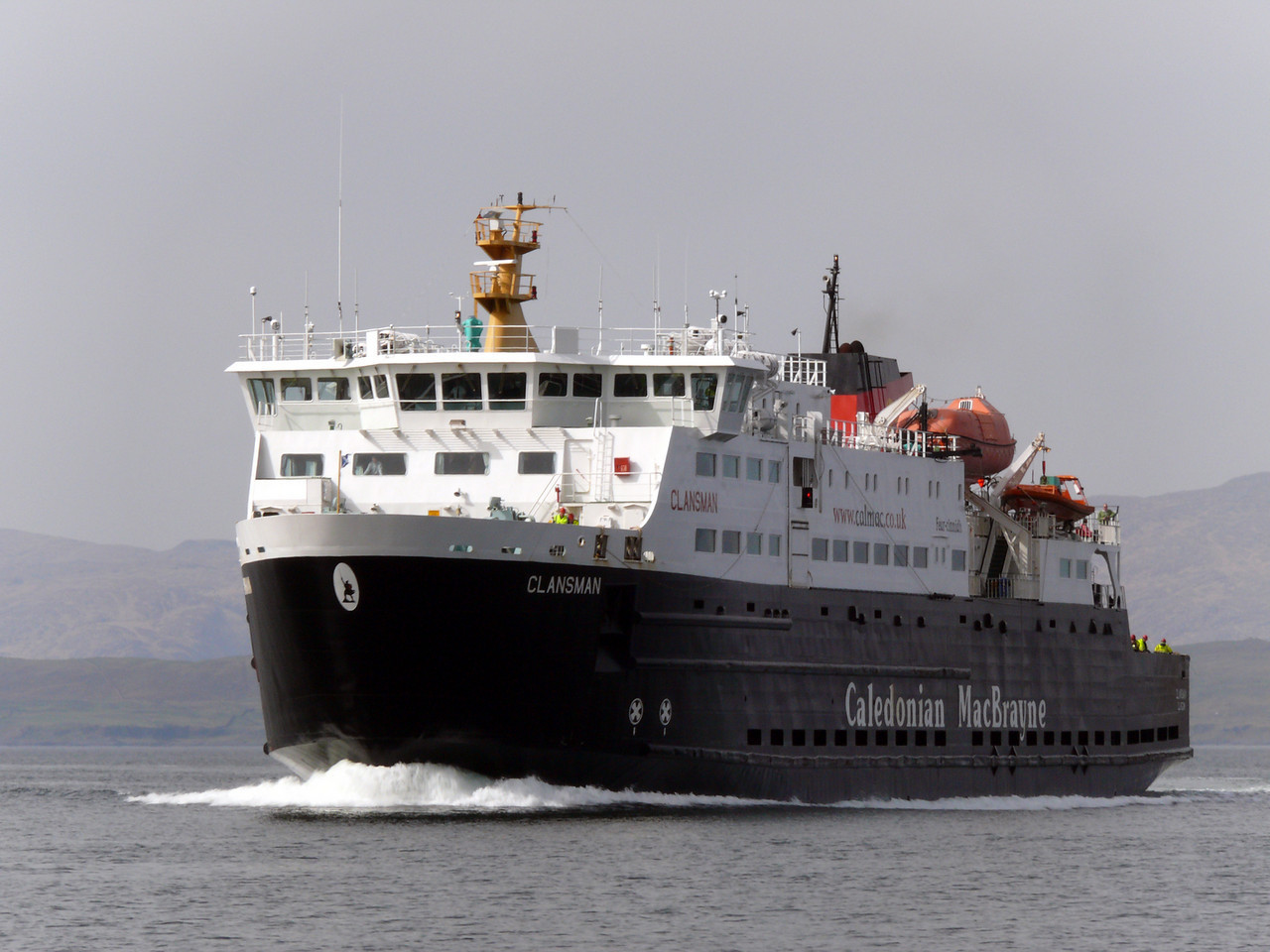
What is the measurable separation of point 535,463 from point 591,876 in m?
10.3

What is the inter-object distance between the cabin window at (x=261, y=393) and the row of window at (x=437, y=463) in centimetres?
153

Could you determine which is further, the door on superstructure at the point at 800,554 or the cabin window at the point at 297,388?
the door on superstructure at the point at 800,554

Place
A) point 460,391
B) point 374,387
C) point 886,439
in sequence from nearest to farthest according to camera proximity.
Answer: point 460,391, point 374,387, point 886,439

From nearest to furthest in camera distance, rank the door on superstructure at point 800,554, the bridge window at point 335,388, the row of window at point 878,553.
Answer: the bridge window at point 335,388 → the door on superstructure at point 800,554 → the row of window at point 878,553

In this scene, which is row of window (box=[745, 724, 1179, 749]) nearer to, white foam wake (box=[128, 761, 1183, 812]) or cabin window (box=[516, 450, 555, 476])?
white foam wake (box=[128, 761, 1183, 812])

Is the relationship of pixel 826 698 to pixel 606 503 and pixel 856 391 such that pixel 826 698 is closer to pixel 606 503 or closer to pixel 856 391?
pixel 606 503

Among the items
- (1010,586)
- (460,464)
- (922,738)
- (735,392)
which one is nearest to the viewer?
(460,464)

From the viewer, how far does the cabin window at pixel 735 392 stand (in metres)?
39.2

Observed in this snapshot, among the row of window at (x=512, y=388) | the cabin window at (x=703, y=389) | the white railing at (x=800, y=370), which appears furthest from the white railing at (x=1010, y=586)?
the cabin window at (x=703, y=389)

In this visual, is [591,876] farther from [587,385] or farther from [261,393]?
[261,393]

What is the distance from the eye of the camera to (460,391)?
127 feet

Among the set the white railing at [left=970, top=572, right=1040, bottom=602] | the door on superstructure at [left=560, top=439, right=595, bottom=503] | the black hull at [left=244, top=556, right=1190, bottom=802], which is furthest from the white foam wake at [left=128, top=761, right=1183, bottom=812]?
the white railing at [left=970, top=572, right=1040, bottom=602]

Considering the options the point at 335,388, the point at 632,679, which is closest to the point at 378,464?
the point at 335,388

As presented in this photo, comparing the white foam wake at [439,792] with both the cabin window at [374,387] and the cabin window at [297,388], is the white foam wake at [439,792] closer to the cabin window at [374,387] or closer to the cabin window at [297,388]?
the cabin window at [374,387]
